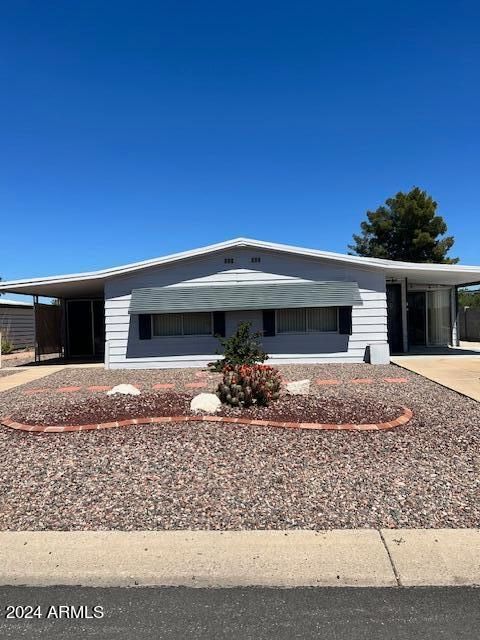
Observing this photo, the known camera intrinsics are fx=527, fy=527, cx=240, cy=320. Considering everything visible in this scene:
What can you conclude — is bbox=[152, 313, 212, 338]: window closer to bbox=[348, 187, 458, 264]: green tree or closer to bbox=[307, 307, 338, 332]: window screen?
bbox=[307, 307, 338, 332]: window screen

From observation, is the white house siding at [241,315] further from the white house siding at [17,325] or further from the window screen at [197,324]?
the white house siding at [17,325]

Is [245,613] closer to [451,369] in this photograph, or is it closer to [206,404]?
[206,404]

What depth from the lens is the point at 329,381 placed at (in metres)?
11.3

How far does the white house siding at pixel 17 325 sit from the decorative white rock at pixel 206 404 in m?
20.1

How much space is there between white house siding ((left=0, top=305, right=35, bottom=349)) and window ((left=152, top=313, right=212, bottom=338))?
40.0 ft

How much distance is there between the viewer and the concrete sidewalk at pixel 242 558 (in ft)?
10.8

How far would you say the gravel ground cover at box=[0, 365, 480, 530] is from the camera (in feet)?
13.7

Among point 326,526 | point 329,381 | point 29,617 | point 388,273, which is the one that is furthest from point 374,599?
point 388,273

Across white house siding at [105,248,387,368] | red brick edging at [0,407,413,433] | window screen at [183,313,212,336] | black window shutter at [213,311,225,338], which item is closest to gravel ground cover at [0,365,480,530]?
red brick edging at [0,407,413,433]

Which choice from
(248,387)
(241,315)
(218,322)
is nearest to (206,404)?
(248,387)

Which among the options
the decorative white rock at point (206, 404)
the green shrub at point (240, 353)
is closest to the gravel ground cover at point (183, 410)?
the decorative white rock at point (206, 404)

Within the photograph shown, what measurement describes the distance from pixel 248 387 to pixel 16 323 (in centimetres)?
2199

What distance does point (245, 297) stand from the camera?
15.2 metres

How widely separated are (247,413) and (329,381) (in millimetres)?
4528
